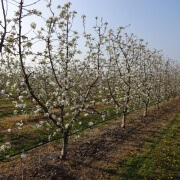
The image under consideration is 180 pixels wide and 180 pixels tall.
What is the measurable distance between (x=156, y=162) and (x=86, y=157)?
3636 millimetres

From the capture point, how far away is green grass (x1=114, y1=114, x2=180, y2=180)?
12.5m

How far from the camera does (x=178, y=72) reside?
56.6 meters

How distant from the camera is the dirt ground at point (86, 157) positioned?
12.0 meters

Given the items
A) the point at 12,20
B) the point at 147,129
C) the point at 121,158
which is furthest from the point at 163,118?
Result: the point at 12,20

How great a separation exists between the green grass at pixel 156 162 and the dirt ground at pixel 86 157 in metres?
0.54

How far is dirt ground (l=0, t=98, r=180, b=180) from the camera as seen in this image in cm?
1205

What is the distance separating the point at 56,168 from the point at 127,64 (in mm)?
12617

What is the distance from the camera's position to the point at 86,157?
46.5 ft

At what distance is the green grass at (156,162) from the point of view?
41.0ft

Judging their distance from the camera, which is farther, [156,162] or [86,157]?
[86,157]

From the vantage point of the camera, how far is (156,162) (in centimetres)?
1396

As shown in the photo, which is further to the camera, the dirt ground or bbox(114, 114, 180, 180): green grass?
bbox(114, 114, 180, 180): green grass

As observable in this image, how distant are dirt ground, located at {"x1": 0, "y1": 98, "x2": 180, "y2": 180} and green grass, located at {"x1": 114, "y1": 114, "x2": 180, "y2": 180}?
54 cm

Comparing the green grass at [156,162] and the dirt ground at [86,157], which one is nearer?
the dirt ground at [86,157]
